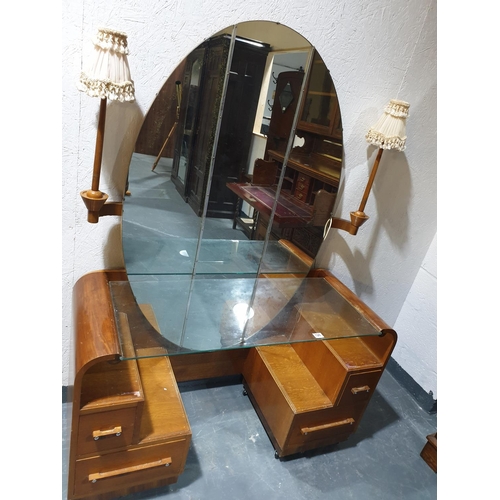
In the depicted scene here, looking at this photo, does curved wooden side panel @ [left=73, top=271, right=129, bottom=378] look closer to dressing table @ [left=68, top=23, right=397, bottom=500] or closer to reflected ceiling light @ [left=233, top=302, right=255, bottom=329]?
dressing table @ [left=68, top=23, right=397, bottom=500]

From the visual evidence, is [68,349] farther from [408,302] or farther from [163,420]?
[408,302]

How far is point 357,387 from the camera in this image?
4.22ft

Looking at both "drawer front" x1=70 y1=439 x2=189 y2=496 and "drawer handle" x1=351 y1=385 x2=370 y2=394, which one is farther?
"drawer handle" x1=351 y1=385 x2=370 y2=394

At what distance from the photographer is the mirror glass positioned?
1.04 m

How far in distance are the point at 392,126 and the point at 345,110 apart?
0.57 ft

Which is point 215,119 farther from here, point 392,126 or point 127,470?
point 127,470

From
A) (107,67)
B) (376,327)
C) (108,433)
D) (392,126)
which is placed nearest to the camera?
(107,67)

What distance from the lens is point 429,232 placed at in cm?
171

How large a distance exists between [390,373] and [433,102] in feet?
4.60

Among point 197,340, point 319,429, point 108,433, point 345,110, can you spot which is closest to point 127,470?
point 108,433

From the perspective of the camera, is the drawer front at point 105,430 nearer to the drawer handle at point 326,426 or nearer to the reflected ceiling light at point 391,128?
the drawer handle at point 326,426

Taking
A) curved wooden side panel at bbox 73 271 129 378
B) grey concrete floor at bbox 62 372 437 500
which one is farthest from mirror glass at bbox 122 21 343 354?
grey concrete floor at bbox 62 372 437 500

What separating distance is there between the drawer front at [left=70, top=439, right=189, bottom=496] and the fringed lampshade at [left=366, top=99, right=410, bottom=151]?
1182mm
